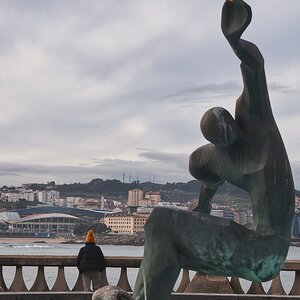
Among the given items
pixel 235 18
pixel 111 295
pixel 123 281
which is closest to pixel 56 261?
pixel 123 281

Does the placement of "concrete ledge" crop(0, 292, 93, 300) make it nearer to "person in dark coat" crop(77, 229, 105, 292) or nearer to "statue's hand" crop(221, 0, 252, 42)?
"person in dark coat" crop(77, 229, 105, 292)

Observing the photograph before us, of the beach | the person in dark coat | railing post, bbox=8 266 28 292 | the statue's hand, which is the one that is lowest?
the beach

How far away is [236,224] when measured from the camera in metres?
6.18

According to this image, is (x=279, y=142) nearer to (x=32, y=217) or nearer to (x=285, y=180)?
(x=285, y=180)

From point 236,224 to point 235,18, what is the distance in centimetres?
170

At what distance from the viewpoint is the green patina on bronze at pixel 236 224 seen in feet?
20.0

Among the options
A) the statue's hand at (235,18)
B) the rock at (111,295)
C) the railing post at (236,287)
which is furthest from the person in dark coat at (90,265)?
the statue's hand at (235,18)

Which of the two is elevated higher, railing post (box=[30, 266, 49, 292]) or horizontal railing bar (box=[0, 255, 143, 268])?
horizontal railing bar (box=[0, 255, 143, 268])

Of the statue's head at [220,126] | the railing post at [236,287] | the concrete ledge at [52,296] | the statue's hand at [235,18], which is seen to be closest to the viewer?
the statue's hand at [235,18]

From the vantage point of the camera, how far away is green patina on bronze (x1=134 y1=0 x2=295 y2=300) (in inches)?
240

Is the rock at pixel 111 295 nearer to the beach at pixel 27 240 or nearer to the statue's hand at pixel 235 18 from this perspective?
the statue's hand at pixel 235 18

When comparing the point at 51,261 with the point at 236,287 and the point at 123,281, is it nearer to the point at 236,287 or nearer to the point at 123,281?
the point at 123,281

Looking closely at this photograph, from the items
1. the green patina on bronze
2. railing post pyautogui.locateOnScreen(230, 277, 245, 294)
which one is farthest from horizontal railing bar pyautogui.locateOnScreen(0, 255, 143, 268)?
the green patina on bronze

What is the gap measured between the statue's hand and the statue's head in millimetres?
619
